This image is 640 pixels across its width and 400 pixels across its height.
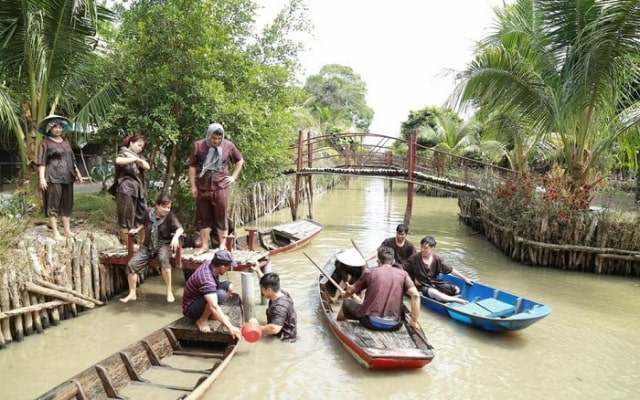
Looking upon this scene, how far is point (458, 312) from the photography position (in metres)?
7.25

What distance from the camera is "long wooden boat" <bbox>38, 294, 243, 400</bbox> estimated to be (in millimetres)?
4363

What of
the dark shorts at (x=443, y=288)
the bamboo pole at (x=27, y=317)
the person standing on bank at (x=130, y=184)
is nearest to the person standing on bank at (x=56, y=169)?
the person standing on bank at (x=130, y=184)

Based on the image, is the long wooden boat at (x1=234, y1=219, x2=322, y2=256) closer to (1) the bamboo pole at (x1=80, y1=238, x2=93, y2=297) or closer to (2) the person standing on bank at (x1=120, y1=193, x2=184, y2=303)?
(2) the person standing on bank at (x1=120, y1=193, x2=184, y2=303)

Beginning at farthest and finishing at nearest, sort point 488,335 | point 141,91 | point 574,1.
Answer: point 574,1
point 141,91
point 488,335

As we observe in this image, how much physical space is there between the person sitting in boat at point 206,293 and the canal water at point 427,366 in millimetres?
733

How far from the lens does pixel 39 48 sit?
8.64 metres

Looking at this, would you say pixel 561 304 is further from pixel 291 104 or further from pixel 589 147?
pixel 291 104


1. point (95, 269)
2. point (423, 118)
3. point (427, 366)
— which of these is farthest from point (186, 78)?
point (423, 118)

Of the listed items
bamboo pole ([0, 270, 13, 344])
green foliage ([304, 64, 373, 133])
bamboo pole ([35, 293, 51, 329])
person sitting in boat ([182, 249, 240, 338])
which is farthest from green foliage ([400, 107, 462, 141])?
bamboo pole ([0, 270, 13, 344])

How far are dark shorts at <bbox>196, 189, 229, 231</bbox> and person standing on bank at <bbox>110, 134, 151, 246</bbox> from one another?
3.38 feet

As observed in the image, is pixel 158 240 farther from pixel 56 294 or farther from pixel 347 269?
pixel 347 269

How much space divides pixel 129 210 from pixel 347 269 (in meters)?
4.00

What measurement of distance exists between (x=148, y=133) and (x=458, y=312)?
6.88 m

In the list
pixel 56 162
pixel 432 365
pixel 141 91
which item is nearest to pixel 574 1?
pixel 432 365
